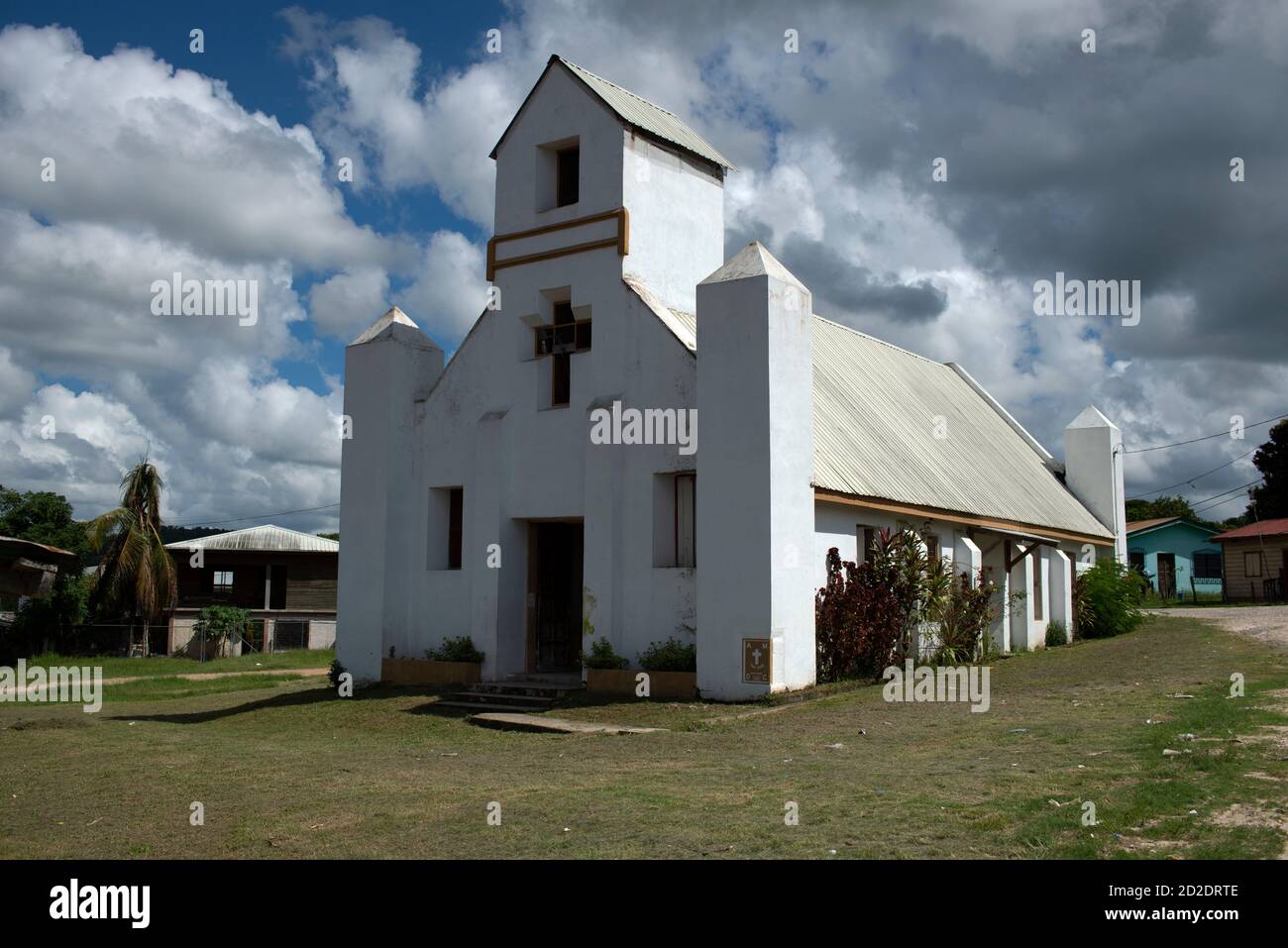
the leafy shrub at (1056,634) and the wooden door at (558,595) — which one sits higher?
the wooden door at (558,595)

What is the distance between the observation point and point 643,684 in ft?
57.0

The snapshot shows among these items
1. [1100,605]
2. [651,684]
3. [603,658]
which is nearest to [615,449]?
[603,658]

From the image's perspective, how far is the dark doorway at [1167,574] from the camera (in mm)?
55531

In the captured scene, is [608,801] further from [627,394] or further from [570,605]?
[570,605]

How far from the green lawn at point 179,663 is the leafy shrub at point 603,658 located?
15.3 meters

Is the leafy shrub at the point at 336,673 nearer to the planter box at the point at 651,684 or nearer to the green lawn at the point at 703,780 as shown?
the green lawn at the point at 703,780

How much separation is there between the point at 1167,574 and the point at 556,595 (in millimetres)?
45835

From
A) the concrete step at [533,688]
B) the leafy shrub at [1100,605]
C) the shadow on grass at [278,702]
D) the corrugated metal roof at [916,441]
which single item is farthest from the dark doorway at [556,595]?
the leafy shrub at [1100,605]

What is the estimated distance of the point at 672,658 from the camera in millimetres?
17344

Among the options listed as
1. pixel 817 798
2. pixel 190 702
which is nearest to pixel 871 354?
pixel 190 702

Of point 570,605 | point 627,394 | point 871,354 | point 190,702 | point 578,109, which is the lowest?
point 190,702

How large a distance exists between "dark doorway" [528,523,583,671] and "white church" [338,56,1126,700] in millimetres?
49

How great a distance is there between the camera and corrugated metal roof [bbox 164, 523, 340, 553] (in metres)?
40.8
